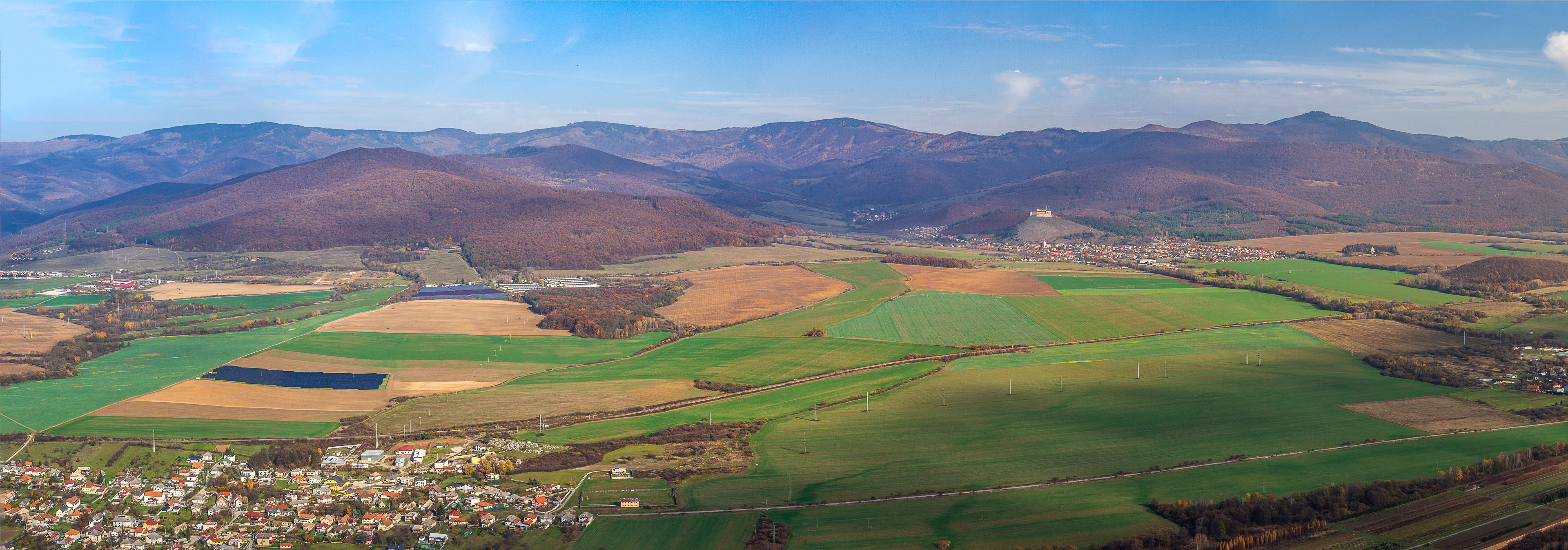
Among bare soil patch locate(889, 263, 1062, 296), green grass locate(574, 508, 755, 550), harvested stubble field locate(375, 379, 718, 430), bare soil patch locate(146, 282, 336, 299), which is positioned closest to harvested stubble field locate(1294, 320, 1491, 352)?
bare soil patch locate(889, 263, 1062, 296)

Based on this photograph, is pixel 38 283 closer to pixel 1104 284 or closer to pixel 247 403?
pixel 247 403

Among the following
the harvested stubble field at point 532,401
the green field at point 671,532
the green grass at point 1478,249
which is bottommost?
the green field at point 671,532

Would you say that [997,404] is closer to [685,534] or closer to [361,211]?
[685,534]

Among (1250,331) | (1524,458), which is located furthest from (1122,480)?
(1250,331)

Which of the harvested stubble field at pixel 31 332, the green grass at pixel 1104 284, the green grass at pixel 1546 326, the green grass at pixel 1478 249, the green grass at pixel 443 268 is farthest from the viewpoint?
the green grass at pixel 1478 249

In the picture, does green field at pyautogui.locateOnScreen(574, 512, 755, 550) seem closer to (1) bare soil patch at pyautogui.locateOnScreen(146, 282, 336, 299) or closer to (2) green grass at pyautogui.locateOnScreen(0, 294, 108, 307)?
(1) bare soil patch at pyautogui.locateOnScreen(146, 282, 336, 299)

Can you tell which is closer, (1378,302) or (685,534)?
(685,534)

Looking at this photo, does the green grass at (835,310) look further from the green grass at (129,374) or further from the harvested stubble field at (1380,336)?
the harvested stubble field at (1380,336)

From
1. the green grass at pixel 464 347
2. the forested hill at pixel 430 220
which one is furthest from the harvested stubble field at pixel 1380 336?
the forested hill at pixel 430 220
